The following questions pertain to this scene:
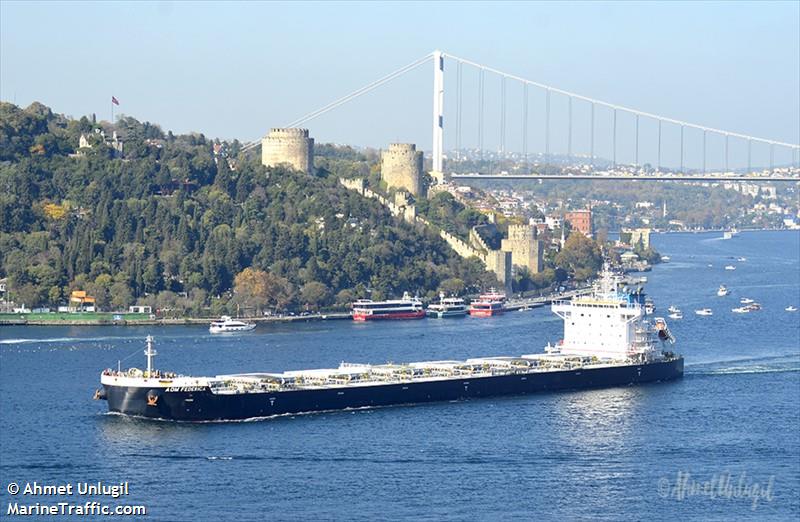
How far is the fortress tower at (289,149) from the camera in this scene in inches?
2389

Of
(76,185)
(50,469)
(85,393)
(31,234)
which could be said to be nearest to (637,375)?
(85,393)

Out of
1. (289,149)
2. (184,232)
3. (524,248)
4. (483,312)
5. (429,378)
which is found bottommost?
(429,378)

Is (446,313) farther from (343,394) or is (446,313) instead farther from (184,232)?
(343,394)

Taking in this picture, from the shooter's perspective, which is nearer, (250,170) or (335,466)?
(335,466)

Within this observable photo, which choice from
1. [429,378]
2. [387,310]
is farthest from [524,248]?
[429,378]

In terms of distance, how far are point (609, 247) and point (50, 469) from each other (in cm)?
5170

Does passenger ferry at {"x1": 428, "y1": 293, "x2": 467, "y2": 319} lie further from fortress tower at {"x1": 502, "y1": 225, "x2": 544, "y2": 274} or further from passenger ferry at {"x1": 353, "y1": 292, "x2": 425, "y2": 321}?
fortress tower at {"x1": 502, "y1": 225, "x2": 544, "y2": 274}

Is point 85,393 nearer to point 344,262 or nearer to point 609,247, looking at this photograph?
point 344,262

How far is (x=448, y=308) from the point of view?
48.8m

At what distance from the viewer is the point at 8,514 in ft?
66.0

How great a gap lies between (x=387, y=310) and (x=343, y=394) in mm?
19273

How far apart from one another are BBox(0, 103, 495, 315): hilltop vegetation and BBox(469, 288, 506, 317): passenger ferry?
266cm

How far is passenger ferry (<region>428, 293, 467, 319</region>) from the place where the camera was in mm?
48531

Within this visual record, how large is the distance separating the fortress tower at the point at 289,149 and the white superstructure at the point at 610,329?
2841cm
